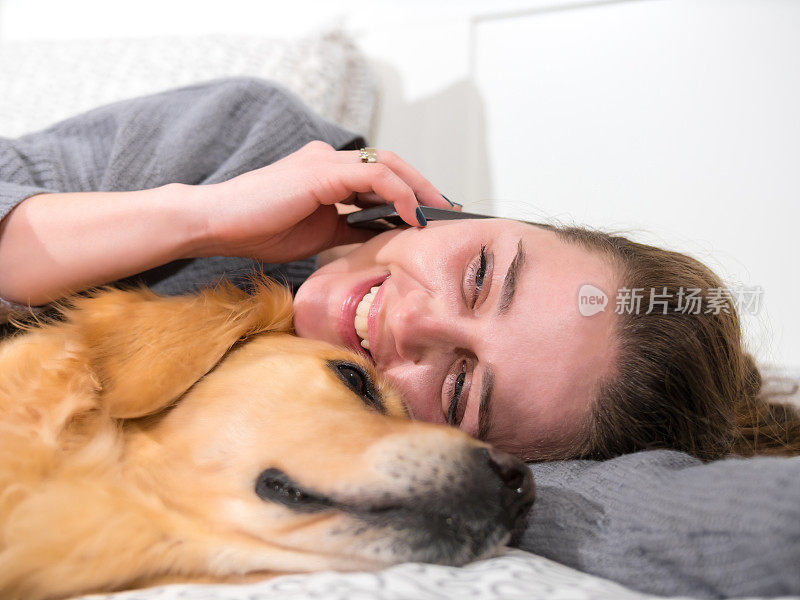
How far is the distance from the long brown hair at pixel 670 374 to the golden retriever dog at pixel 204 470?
0.32 m

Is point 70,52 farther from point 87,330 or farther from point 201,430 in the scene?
point 201,430

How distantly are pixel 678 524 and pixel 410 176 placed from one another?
82 centimetres

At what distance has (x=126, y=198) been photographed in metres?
1.16

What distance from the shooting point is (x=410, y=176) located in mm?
1249

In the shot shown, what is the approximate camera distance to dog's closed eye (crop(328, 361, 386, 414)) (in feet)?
3.09

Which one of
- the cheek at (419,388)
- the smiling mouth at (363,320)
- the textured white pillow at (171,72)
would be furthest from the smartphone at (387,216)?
the textured white pillow at (171,72)

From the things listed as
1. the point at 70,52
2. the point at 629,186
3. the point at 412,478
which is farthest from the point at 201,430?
the point at 70,52

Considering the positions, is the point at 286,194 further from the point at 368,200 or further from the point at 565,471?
the point at 565,471

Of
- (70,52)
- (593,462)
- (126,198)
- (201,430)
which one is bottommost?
(593,462)

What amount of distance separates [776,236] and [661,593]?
158cm

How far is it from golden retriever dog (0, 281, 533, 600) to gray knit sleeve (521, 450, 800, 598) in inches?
4.1

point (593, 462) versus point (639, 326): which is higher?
point (639, 326)

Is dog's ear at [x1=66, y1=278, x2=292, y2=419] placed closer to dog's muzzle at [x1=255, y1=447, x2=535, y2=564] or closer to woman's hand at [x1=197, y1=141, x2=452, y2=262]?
woman's hand at [x1=197, y1=141, x2=452, y2=262]

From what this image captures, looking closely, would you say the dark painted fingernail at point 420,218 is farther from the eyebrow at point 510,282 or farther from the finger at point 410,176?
the eyebrow at point 510,282
